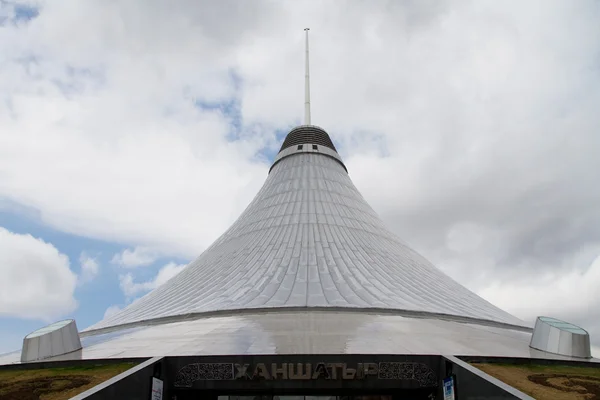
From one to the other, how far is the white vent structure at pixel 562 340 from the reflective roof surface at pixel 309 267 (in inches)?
96.7

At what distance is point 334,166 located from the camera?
17891 mm

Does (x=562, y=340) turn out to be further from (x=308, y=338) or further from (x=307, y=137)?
(x=307, y=137)

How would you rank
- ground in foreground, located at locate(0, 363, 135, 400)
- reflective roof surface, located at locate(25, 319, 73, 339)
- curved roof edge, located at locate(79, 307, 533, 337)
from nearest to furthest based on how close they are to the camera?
ground in foreground, located at locate(0, 363, 135, 400)
reflective roof surface, located at locate(25, 319, 73, 339)
curved roof edge, located at locate(79, 307, 533, 337)

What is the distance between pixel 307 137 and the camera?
60.9 feet

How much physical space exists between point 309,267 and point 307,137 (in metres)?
8.49

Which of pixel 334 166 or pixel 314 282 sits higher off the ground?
pixel 334 166

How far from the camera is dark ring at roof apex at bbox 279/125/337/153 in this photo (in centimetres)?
1853

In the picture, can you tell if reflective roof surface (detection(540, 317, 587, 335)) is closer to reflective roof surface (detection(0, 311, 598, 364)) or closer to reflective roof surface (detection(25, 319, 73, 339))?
reflective roof surface (detection(0, 311, 598, 364))

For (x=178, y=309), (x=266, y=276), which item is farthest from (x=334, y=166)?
(x=178, y=309)

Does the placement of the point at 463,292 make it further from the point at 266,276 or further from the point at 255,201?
the point at 255,201

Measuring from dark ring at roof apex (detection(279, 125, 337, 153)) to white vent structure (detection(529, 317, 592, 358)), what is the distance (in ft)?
40.4

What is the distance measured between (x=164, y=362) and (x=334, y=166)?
12.8 metres

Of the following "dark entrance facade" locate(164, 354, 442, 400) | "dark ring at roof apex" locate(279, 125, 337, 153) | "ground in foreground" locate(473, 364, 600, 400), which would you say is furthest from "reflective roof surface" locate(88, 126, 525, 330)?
"ground in foreground" locate(473, 364, 600, 400)

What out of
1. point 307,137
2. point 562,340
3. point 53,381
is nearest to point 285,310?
point 53,381
